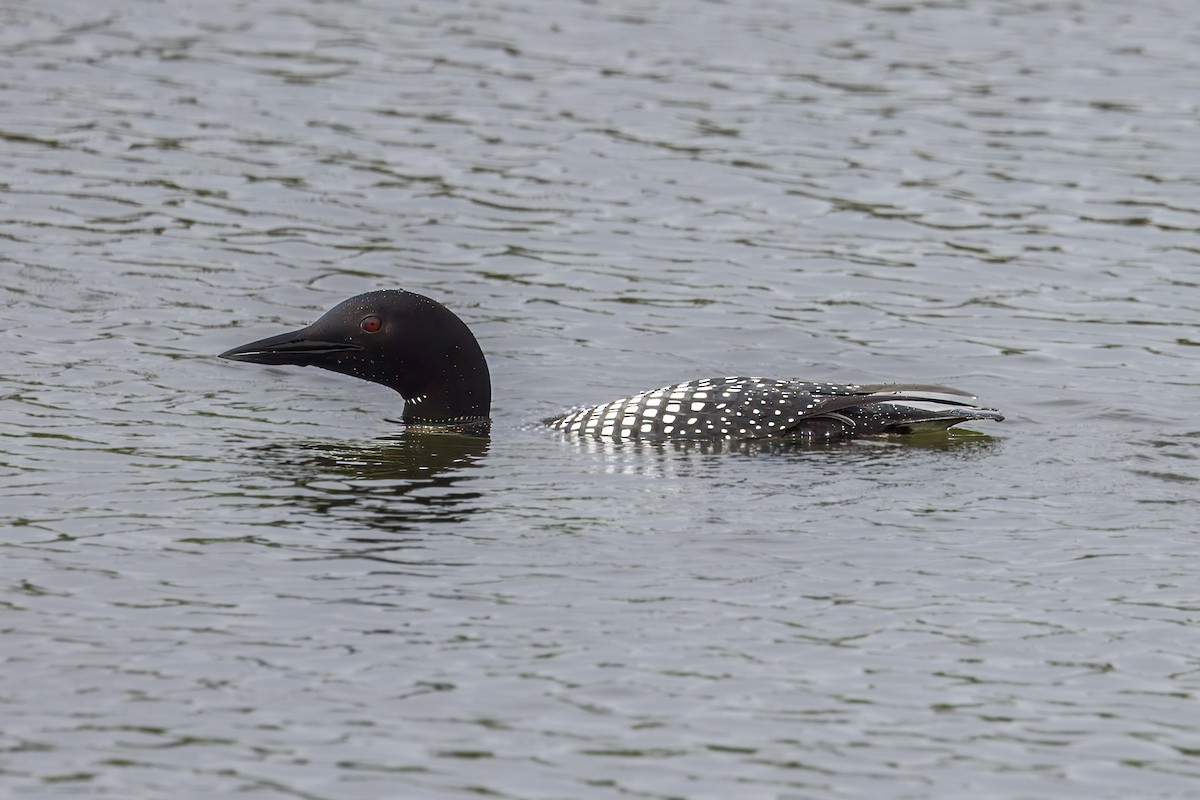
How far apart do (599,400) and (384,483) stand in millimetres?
2167

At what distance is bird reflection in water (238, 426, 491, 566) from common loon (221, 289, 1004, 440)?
27cm

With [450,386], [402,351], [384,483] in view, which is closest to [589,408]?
[450,386]

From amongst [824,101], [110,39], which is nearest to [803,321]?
[824,101]

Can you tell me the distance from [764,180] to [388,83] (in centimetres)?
408

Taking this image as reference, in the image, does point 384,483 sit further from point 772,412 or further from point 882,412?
point 882,412

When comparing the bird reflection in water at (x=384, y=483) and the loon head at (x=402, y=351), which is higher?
the loon head at (x=402, y=351)

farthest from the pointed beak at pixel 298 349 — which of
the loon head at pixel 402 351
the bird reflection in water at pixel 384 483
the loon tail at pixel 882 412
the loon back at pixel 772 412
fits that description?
the loon tail at pixel 882 412

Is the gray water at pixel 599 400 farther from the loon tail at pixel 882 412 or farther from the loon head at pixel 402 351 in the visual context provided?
the loon head at pixel 402 351

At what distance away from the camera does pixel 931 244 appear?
44.4 ft

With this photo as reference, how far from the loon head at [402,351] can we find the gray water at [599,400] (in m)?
0.35

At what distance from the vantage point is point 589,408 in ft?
32.3

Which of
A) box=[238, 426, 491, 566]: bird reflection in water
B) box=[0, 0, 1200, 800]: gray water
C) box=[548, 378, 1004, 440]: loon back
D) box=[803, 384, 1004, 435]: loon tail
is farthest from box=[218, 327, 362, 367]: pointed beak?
box=[803, 384, 1004, 435]: loon tail

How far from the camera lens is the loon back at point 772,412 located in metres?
9.30

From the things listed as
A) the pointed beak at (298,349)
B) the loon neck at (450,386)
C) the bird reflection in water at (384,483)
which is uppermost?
the pointed beak at (298,349)
